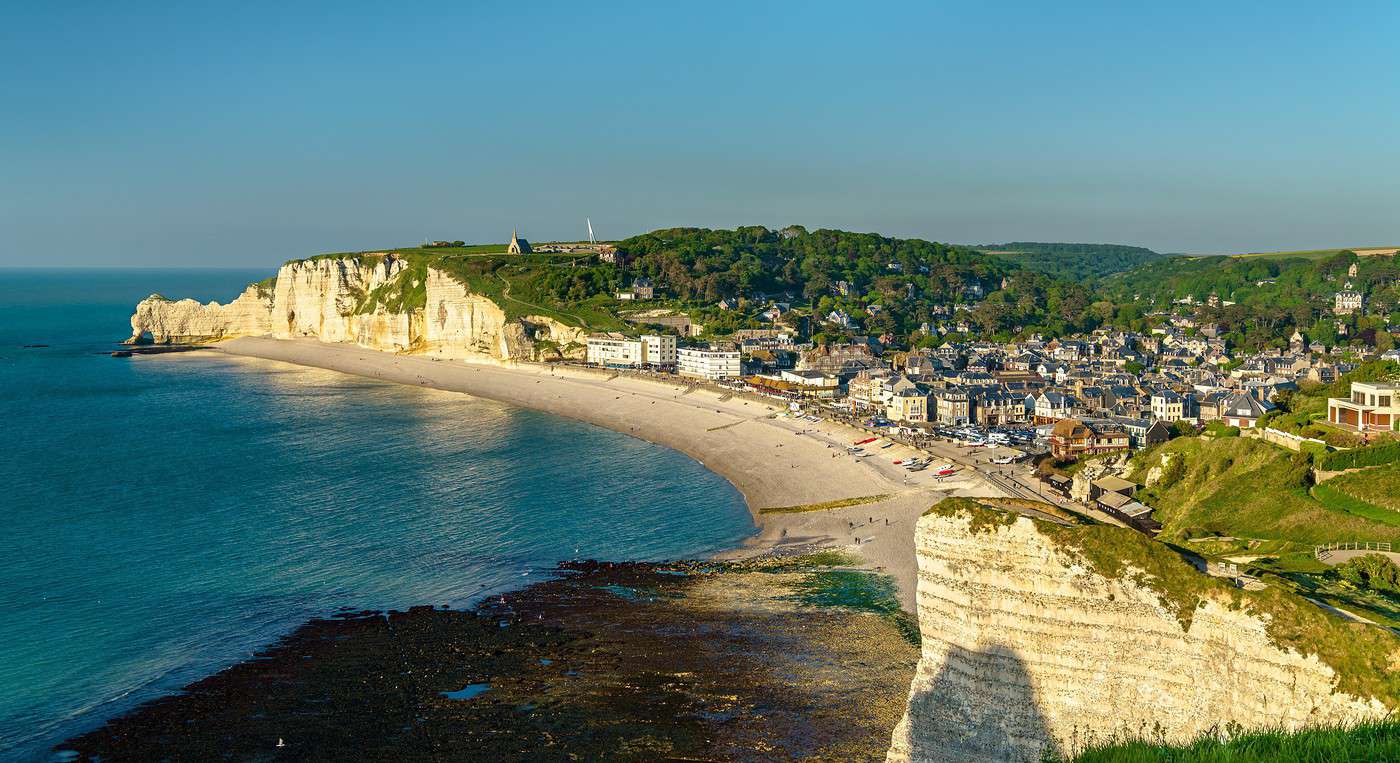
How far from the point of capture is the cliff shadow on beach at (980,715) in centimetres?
1568

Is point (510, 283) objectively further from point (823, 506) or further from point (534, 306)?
point (823, 506)

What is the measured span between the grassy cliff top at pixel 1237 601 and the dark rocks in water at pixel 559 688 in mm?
10496

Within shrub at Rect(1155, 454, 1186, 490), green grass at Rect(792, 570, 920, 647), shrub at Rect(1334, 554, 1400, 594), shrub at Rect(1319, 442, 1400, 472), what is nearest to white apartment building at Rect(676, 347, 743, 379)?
shrub at Rect(1155, 454, 1186, 490)

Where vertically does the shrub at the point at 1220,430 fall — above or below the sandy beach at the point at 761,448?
above

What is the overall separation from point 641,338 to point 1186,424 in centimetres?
5274

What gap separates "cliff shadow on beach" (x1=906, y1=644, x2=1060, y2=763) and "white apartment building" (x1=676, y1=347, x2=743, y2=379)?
74.5m

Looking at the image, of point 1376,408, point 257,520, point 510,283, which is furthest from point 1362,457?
point 510,283

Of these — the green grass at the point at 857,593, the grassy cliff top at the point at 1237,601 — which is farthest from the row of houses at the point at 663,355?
the grassy cliff top at the point at 1237,601

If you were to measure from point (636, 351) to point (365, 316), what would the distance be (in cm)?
4274

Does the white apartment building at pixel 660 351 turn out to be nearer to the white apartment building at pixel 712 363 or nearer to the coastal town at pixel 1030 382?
the coastal town at pixel 1030 382

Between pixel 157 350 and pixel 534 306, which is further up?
pixel 534 306

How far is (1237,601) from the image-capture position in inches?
569

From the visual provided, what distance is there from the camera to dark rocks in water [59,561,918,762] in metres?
24.3

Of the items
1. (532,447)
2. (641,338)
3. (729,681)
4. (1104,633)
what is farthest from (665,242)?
(1104,633)
